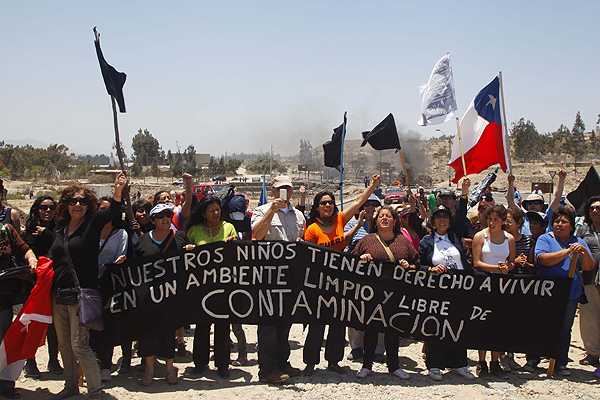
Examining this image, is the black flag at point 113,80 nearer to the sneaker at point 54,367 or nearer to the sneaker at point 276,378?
the sneaker at point 54,367

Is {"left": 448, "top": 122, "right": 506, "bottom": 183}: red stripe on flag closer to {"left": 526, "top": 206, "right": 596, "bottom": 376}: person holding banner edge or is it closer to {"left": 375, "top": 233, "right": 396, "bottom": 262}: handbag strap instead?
{"left": 526, "top": 206, "right": 596, "bottom": 376}: person holding banner edge

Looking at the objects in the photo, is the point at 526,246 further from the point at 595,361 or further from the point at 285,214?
the point at 285,214

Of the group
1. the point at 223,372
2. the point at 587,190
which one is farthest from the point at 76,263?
the point at 587,190

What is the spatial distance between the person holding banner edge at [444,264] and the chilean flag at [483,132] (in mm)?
4403

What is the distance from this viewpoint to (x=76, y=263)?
18.4 ft

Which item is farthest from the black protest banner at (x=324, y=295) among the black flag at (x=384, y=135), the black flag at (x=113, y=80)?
the black flag at (x=384, y=135)

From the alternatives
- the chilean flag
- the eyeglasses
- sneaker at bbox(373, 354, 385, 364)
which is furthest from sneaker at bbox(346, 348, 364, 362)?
the chilean flag

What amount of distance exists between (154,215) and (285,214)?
1.43 m

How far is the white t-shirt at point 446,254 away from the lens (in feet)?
21.0

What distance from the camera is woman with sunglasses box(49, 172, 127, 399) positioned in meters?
5.60

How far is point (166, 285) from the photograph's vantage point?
628 cm

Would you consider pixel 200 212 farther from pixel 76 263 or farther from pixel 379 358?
pixel 379 358

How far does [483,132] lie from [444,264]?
16.6 feet

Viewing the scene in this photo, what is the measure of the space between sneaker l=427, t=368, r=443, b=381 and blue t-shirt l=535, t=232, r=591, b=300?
1455 mm
